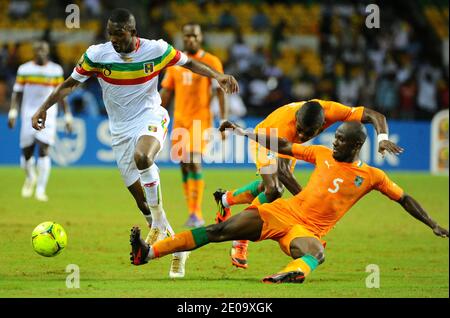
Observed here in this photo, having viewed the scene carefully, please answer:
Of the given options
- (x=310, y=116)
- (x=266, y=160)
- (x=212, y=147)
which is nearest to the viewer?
(x=310, y=116)

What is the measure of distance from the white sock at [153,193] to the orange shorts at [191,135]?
4176 millimetres

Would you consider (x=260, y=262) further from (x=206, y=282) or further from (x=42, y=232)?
(x=42, y=232)

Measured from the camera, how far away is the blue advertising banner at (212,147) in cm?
2239

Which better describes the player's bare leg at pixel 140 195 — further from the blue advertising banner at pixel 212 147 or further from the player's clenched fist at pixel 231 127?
the blue advertising banner at pixel 212 147

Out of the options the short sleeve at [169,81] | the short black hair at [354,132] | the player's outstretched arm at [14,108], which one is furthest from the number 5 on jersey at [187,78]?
the short black hair at [354,132]

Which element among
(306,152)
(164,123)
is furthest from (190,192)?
(306,152)

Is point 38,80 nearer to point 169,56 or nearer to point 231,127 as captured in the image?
point 169,56

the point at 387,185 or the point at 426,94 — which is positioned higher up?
the point at 426,94

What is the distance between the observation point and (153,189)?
9203 mm

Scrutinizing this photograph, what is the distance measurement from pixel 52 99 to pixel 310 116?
8.73 feet

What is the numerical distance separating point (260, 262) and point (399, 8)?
2033cm

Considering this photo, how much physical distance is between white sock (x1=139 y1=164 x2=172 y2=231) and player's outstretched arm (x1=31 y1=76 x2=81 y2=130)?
1136mm

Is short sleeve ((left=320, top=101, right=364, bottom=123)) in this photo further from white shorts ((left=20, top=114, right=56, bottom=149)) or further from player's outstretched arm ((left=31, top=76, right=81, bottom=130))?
white shorts ((left=20, top=114, right=56, bottom=149))

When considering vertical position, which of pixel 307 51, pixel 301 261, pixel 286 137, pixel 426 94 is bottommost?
pixel 301 261
